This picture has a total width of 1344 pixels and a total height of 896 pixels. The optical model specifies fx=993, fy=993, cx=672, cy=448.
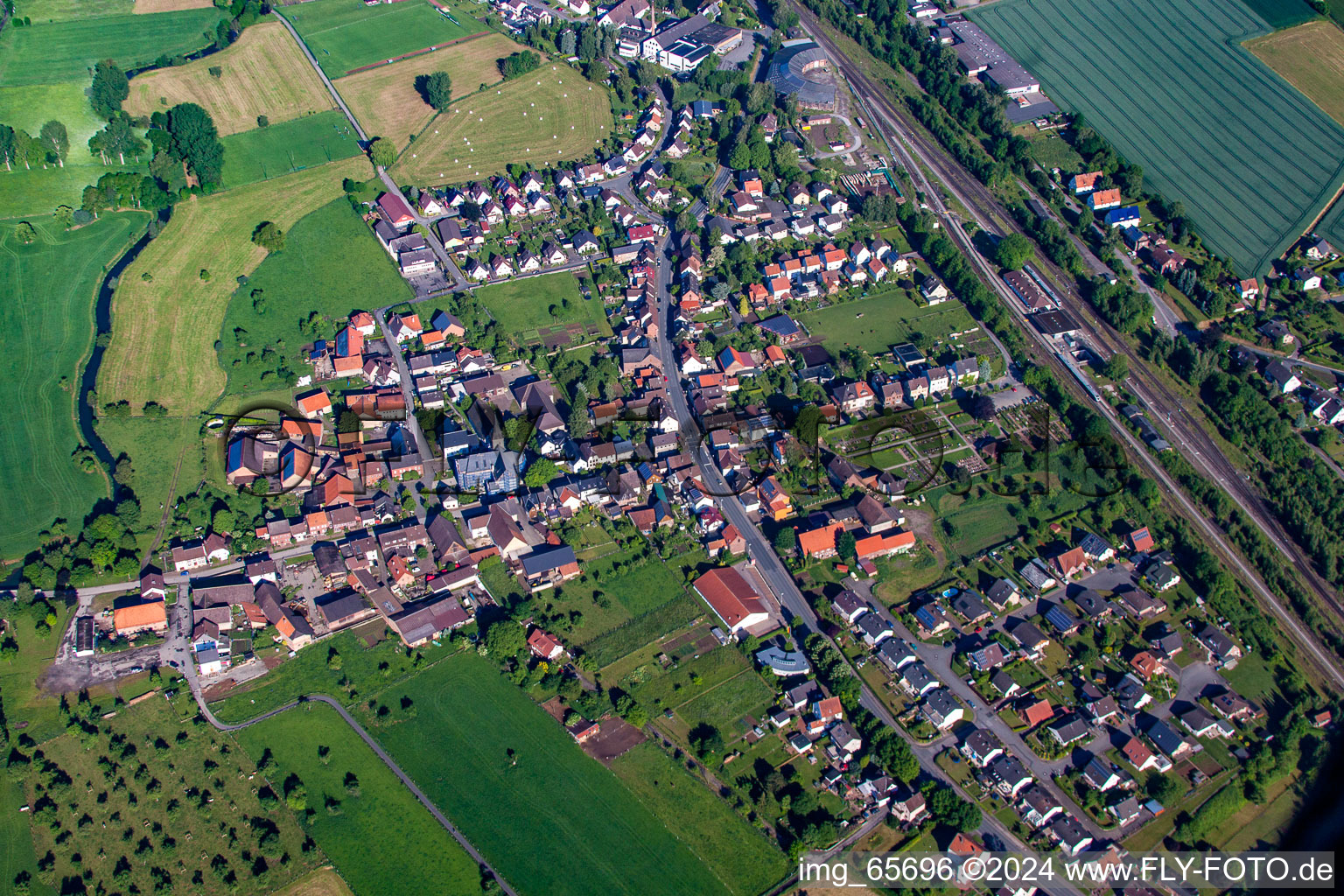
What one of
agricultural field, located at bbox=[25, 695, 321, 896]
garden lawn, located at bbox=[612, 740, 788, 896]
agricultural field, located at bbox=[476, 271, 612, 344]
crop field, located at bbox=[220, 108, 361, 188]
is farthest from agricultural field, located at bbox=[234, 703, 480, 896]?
crop field, located at bbox=[220, 108, 361, 188]

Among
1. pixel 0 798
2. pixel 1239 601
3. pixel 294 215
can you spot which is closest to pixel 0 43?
pixel 294 215

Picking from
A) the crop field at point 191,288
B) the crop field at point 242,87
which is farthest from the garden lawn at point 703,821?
the crop field at point 242,87

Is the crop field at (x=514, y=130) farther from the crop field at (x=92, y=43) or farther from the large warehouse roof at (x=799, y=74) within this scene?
the crop field at (x=92, y=43)

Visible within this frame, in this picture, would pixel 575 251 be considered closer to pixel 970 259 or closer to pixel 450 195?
pixel 450 195

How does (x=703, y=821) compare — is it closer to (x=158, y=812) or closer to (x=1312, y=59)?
(x=158, y=812)

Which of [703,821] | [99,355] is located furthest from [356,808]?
[99,355]

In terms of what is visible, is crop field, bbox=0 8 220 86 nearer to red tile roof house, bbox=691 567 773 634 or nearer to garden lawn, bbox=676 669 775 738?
red tile roof house, bbox=691 567 773 634
